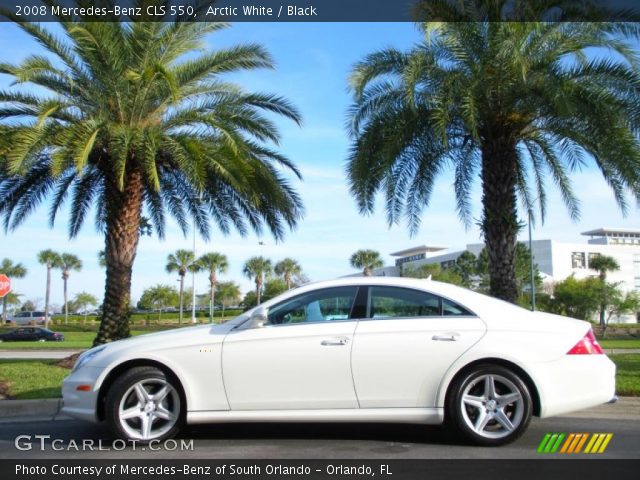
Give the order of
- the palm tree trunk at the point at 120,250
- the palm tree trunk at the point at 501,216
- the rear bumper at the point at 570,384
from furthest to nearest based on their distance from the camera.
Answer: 1. the palm tree trunk at the point at 120,250
2. the palm tree trunk at the point at 501,216
3. the rear bumper at the point at 570,384

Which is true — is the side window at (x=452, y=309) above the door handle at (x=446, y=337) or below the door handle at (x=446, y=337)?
above

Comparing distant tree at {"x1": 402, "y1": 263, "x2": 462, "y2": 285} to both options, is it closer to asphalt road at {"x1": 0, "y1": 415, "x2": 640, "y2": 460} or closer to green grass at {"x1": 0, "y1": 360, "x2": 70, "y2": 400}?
green grass at {"x1": 0, "y1": 360, "x2": 70, "y2": 400}

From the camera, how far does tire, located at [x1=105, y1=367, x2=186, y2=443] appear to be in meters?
5.57

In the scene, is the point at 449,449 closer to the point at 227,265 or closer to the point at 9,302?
the point at 227,265

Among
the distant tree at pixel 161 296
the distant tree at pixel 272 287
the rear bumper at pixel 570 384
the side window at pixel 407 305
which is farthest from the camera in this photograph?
the distant tree at pixel 161 296

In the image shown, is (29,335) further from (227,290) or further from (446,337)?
(227,290)

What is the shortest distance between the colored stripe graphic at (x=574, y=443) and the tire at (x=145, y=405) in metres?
3.25

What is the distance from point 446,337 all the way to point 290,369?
1.42m

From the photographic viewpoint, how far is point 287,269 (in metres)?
80.6

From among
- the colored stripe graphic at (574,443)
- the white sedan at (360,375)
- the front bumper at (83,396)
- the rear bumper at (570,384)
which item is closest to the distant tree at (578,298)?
the colored stripe graphic at (574,443)

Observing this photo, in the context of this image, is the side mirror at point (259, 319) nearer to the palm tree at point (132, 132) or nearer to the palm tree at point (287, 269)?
the palm tree at point (132, 132)

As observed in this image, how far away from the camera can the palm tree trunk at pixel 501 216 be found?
11.6m

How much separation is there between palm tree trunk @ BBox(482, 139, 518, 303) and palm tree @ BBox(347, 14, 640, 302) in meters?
0.02
